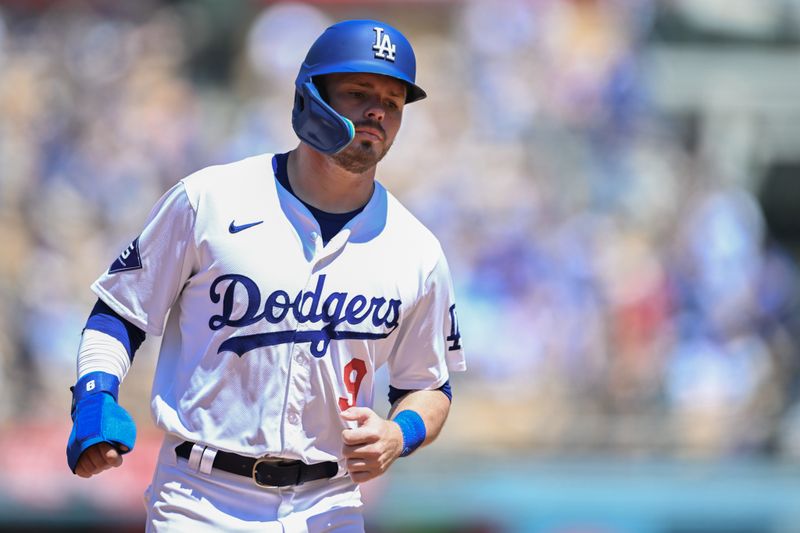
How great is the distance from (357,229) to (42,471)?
224 inches

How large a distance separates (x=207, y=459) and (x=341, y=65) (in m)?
1.06

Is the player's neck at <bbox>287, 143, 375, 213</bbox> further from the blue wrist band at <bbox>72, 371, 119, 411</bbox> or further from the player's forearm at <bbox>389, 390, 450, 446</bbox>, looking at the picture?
the blue wrist band at <bbox>72, 371, 119, 411</bbox>

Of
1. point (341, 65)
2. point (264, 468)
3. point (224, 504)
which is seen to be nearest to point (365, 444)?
point (264, 468)

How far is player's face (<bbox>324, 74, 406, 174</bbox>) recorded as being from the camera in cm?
350

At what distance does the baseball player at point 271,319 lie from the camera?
136 inches

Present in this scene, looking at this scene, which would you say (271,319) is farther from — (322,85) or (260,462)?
(322,85)

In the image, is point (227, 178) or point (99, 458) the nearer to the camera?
point (99, 458)

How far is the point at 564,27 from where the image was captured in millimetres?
12617

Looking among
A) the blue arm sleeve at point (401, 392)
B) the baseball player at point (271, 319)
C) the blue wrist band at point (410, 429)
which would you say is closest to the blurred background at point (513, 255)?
the blue arm sleeve at point (401, 392)

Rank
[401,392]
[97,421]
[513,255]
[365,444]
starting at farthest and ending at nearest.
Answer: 1. [513,255]
2. [401,392]
3. [365,444]
4. [97,421]

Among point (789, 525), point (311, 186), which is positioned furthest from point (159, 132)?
point (311, 186)

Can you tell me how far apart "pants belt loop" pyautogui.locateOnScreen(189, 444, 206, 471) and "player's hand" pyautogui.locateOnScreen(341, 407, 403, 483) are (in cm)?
38

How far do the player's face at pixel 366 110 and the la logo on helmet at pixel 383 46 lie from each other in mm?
61

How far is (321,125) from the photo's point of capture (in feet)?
11.4
